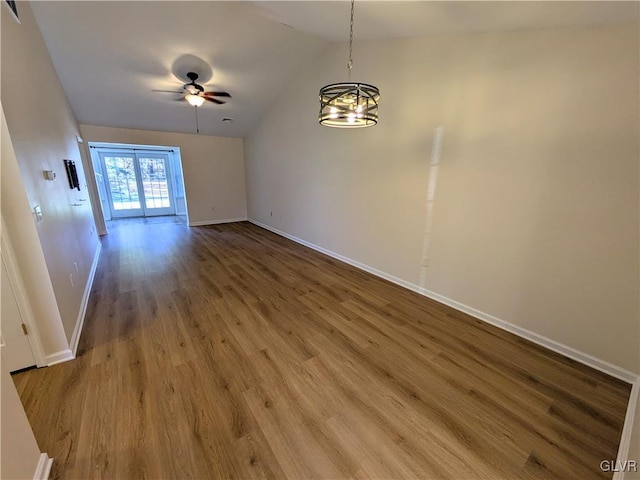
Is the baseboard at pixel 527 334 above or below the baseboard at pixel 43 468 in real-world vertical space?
below

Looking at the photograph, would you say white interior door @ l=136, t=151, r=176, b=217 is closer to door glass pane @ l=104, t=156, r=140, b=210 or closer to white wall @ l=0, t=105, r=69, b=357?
door glass pane @ l=104, t=156, r=140, b=210

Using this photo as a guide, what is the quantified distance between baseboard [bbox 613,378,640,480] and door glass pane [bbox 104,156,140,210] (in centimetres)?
1107

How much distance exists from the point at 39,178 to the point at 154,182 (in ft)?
25.7

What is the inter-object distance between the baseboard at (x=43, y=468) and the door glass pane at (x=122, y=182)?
9.20 m

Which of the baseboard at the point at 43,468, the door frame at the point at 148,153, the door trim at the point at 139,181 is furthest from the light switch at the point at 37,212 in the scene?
the door trim at the point at 139,181

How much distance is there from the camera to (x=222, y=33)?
3342 mm

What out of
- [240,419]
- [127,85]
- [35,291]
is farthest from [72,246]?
[127,85]

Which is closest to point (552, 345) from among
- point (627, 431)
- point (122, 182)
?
point (627, 431)

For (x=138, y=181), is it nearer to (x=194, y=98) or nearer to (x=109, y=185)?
(x=109, y=185)

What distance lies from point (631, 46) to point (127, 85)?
594 cm

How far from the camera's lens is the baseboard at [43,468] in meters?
1.18

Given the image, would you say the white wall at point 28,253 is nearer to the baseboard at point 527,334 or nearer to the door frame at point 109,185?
the baseboard at point 527,334

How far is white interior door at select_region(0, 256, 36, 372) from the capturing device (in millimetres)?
1711

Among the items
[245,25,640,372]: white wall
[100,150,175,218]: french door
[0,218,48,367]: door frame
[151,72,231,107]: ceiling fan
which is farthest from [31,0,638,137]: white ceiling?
[100,150,175,218]: french door
